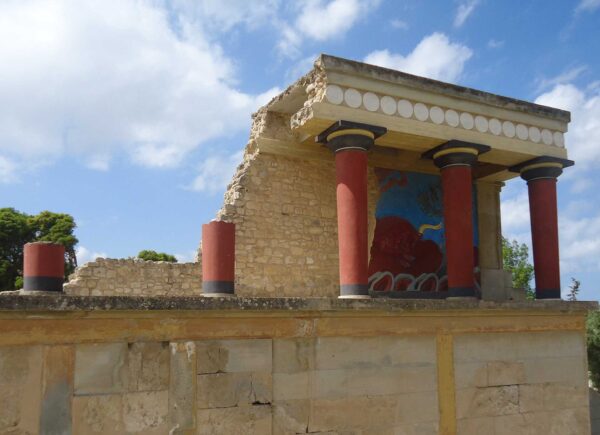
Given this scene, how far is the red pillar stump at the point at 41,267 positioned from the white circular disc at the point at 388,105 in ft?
16.5

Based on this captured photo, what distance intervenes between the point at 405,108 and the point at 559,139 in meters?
3.36

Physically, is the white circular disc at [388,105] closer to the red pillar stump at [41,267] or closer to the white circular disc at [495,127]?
the white circular disc at [495,127]

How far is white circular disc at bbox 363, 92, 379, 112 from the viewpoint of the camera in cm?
855

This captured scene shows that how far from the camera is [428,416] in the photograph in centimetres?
669

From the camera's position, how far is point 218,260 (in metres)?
6.55

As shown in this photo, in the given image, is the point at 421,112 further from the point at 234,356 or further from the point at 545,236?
the point at 234,356

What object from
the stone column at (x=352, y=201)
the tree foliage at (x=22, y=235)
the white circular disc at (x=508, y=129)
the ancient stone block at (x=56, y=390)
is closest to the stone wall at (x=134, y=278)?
the stone column at (x=352, y=201)

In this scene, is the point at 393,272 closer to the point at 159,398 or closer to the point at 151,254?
the point at 159,398

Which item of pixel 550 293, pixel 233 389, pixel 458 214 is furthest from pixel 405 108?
pixel 233 389

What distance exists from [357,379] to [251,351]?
50.8 inches

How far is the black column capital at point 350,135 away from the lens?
325 inches

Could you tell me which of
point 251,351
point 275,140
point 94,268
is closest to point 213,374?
point 251,351

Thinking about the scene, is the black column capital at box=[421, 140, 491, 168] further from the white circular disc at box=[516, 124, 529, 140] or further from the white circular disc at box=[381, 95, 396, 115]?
the white circular disc at box=[381, 95, 396, 115]

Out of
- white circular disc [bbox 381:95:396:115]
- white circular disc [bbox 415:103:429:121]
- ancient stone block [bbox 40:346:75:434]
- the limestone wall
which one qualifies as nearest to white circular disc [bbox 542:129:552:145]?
white circular disc [bbox 415:103:429:121]
